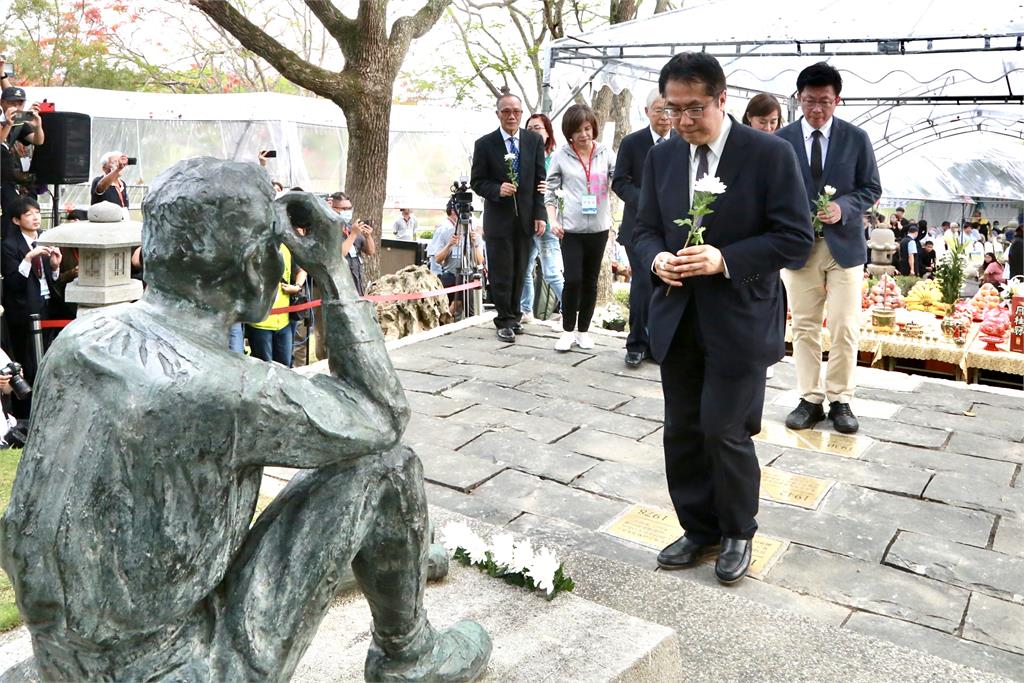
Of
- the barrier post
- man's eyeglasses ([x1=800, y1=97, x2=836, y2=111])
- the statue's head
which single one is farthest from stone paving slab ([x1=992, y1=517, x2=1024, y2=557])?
the barrier post

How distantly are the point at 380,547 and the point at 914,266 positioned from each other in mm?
18253

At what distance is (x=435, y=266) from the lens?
10312 mm

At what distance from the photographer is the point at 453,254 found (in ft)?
33.0

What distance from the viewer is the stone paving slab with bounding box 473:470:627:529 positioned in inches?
155

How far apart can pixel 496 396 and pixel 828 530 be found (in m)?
2.42

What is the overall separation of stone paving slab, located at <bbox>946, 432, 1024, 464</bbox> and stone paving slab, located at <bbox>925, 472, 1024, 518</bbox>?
41 cm

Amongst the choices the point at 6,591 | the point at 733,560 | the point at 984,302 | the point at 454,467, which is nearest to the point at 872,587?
Result: the point at 733,560

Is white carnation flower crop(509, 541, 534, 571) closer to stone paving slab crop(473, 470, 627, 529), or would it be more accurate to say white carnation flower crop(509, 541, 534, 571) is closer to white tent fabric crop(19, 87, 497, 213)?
stone paving slab crop(473, 470, 627, 529)

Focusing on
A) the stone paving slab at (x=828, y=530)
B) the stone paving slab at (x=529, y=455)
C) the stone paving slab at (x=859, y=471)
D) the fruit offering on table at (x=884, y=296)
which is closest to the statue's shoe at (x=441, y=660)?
the stone paving slab at (x=828, y=530)

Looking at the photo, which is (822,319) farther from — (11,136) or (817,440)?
(11,136)

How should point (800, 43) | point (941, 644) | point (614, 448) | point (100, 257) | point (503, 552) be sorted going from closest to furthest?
1. point (503, 552)
2. point (941, 644)
3. point (614, 448)
4. point (100, 257)
5. point (800, 43)

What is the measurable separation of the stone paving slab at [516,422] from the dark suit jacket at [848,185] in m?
1.75

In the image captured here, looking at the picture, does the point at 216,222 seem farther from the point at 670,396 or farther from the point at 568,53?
the point at 568,53

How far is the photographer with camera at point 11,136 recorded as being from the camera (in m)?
5.91
